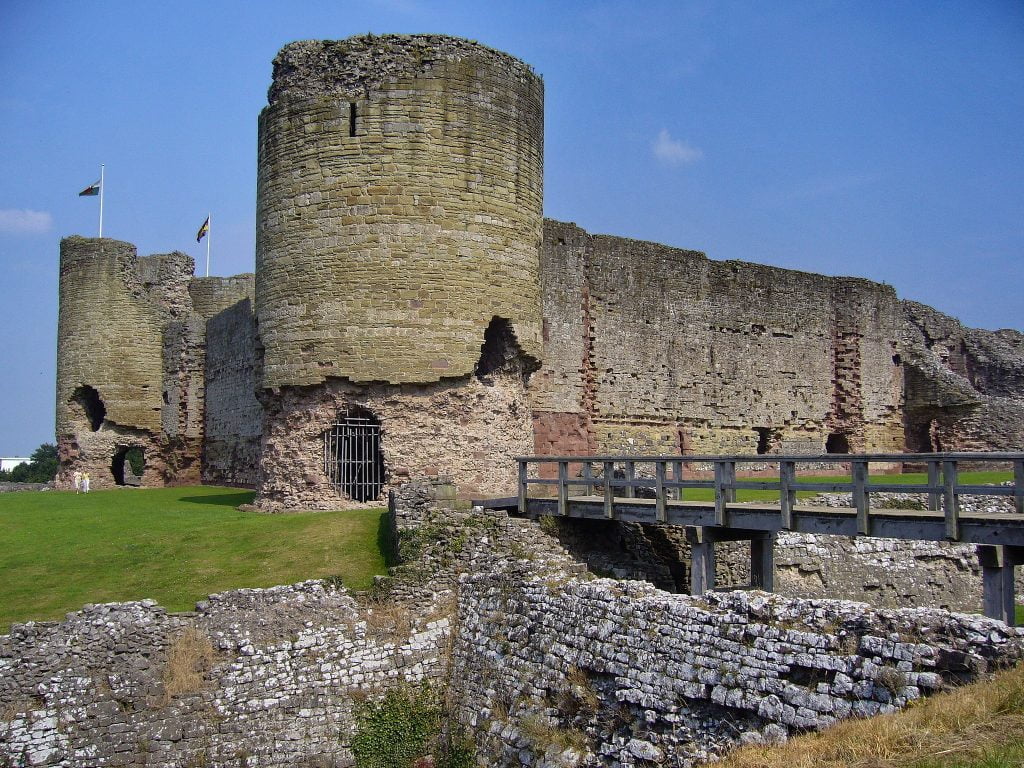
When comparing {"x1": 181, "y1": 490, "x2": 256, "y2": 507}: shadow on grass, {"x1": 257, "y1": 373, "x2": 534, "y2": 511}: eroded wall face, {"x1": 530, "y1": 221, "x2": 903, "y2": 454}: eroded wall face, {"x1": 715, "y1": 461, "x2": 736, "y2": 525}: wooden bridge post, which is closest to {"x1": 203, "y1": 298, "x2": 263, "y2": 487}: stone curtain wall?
{"x1": 181, "y1": 490, "x2": 256, "y2": 507}: shadow on grass

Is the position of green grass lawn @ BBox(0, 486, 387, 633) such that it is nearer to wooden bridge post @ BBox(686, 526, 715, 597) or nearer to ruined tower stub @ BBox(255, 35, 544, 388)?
ruined tower stub @ BBox(255, 35, 544, 388)

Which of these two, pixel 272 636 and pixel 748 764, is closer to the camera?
pixel 748 764

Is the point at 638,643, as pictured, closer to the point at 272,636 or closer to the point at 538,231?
the point at 272,636

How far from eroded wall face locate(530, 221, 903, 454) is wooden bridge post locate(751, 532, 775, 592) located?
10.4 meters

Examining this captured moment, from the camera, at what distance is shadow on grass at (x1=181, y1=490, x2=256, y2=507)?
20.5m

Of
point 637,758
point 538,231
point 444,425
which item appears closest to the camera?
point 637,758

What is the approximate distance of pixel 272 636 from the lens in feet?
37.0

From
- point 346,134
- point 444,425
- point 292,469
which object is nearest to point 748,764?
point 444,425

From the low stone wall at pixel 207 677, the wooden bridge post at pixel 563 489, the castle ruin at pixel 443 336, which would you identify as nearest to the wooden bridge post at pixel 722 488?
the wooden bridge post at pixel 563 489

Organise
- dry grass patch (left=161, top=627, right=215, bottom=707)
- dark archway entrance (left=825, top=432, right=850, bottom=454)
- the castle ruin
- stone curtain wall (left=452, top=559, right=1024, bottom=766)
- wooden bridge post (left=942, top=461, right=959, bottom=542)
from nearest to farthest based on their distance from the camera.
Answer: stone curtain wall (left=452, top=559, right=1024, bottom=766) → wooden bridge post (left=942, top=461, right=959, bottom=542) → dry grass patch (left=161, top=627, right=215, bottom=707) → the castle ruin → dark archway entrance (left=825, top=432, right=850, bottom=454)

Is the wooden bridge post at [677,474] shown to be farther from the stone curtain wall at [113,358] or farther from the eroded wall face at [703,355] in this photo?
the stone curtain wall at [113,358]

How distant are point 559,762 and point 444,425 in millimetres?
7551

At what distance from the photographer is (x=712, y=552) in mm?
11883

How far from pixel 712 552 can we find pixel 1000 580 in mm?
3219
